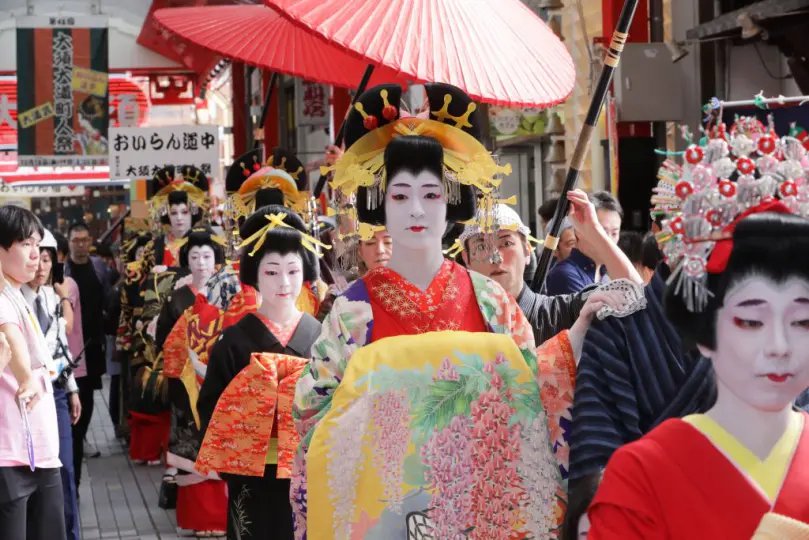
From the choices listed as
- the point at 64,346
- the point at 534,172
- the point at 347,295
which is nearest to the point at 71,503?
the point at 64,346

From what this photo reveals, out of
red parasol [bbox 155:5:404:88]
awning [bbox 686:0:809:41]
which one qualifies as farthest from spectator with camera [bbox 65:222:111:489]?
awning [bbox 686:0:809:41]

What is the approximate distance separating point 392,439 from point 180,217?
28.9 ft

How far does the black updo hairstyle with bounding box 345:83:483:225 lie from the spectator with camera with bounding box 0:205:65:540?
→ 2286mm

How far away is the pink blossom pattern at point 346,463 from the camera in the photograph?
441 centimetres

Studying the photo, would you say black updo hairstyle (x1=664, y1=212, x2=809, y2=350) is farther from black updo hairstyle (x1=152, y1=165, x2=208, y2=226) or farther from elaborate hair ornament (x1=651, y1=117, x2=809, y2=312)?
black updo hairstyle (x1=152, y1=165, x2=208, y2=226)

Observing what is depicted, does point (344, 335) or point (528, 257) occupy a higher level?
point (528, 257)

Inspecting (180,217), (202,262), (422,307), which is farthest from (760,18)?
(180,217)

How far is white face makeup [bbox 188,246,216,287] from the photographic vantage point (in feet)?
34.4

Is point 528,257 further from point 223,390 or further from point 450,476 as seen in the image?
point 450,476

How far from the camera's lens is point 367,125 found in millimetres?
5012

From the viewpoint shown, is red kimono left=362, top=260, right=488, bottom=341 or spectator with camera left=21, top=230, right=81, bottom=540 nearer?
red kimono left=362, top=260, right=488, bottom=341

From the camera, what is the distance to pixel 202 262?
10.5 metres

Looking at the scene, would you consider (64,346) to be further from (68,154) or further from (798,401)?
(68,154)

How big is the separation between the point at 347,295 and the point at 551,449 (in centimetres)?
97
